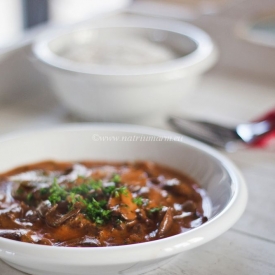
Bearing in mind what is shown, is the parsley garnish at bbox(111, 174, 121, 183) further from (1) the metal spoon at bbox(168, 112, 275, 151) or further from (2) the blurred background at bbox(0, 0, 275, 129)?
(2) the blurred background at bbox(0, 0, 275, 129)

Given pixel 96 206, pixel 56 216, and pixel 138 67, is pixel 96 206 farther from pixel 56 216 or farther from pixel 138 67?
pixel 138 67

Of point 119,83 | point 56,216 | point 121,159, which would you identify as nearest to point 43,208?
point 56,216

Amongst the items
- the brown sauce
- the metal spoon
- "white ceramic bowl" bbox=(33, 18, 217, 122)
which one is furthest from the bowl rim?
the brown sauce

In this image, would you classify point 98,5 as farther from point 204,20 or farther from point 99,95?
point 99,95

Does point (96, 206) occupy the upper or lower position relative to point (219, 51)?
upper

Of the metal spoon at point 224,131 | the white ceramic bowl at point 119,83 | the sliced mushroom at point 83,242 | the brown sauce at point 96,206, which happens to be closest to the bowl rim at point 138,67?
the white ceramic bowl at point 119,83

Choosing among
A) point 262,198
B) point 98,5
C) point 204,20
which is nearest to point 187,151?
point 262,198

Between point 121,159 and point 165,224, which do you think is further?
point 121,159
